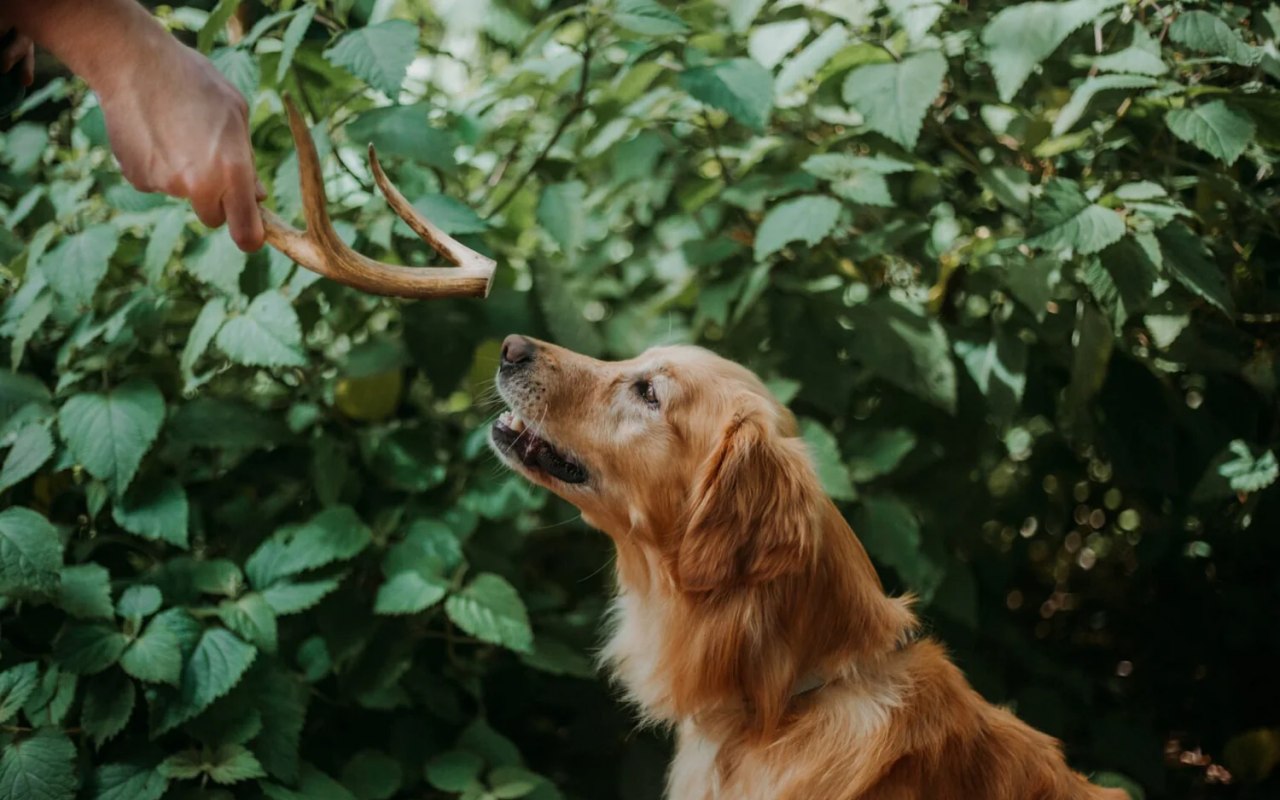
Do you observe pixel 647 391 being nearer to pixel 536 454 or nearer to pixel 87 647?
pixel 536 454

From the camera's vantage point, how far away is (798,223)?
9.49 feet

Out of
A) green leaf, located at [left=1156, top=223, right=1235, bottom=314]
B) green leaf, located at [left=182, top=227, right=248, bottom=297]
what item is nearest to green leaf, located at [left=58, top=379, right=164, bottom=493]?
green leaf, located at [left=182, top=227, right=248, bottom=297]

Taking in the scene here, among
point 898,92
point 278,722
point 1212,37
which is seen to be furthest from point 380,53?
point 1212,37

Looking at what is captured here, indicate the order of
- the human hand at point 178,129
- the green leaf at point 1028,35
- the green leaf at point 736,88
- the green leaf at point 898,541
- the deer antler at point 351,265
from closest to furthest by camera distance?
1. the human hand at point 178,129
2. the deer antler at point 351,265
3. the green leaf at point 1028,35
4. the green leaf at point 736,88
5. the green leaf at point 898,541

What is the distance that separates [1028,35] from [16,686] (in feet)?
8.80

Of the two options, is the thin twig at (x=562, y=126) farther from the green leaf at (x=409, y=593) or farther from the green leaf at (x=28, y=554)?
the green leaf at (x=28, y=554)

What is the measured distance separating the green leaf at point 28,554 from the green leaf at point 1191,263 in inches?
101

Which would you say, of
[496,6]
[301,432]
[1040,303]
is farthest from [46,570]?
[1040,303]

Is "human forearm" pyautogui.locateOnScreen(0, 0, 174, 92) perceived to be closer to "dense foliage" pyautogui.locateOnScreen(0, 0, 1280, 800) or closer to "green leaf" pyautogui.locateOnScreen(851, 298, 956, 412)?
"dense foliage" pyautogui.locateOnScreen(0, 0, 1280, 800)

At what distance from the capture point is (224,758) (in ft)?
8.02

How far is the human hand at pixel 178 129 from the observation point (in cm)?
168

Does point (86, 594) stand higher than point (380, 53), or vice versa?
point (380, 53)

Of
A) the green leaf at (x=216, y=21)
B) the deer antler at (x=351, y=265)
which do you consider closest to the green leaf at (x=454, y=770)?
the deer antler at (x=351, y=265)

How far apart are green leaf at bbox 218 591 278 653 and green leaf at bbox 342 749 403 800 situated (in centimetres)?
40
